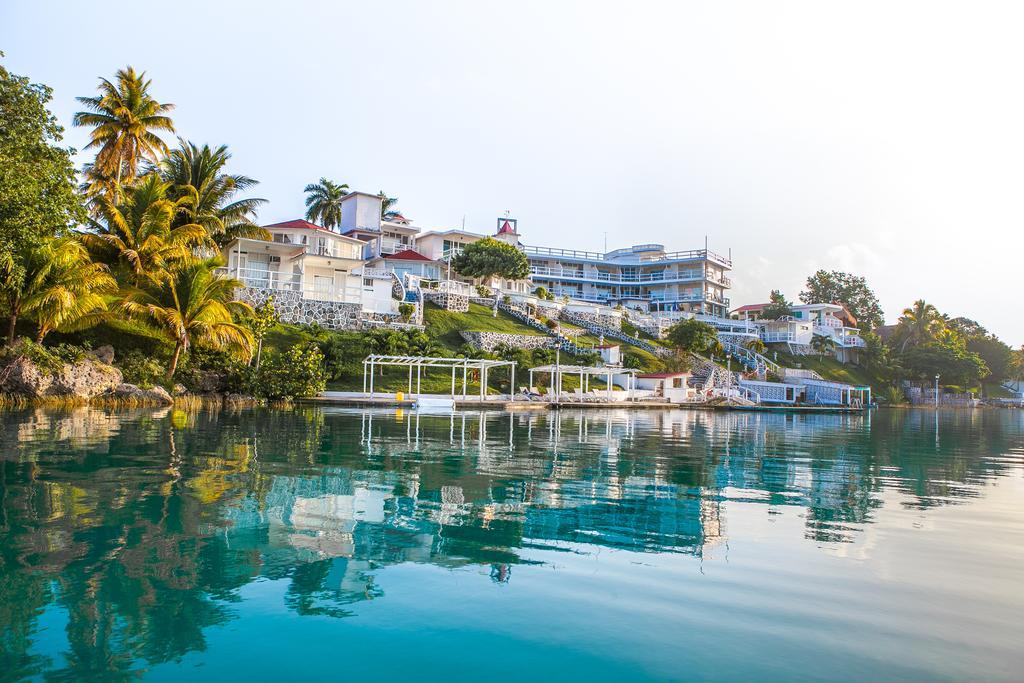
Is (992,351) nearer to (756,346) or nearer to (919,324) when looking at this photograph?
(919,324)

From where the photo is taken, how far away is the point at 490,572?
607cm

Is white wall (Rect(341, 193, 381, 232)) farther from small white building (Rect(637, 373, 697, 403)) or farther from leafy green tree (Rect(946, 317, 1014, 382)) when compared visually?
leafy green tree (Rect(946, 317, 1014, 382))

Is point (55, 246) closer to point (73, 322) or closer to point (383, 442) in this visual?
point (73, 322)

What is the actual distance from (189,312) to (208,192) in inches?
447

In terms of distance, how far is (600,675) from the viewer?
411cm

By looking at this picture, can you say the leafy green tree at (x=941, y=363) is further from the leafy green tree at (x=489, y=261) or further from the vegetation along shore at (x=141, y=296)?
the leafy green tree at (x=489, y=261)

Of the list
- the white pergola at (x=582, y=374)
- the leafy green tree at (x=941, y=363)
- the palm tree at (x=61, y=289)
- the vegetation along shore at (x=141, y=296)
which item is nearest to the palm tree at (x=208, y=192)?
the vegetation along shore at (x=141, y=296)

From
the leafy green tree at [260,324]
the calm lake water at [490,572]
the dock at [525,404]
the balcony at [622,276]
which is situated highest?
the balcony at [622,276]

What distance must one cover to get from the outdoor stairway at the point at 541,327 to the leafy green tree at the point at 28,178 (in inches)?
1304

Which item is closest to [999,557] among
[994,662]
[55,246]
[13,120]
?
[994,662]

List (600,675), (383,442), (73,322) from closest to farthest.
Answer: (600,675) < (383,442) < (73,322)

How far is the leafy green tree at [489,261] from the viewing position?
59.2 meters

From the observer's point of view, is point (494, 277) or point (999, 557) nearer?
point (999, 557)

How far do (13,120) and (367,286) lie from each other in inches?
1011
